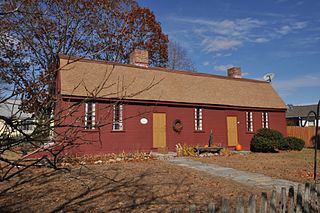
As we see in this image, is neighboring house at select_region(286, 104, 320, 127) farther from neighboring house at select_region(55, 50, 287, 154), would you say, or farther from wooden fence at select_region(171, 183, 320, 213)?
wooden fence at select_region(171, 183, 320, 213)

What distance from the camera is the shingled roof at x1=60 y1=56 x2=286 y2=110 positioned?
15.9 m

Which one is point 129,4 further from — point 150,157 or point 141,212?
point 141,212

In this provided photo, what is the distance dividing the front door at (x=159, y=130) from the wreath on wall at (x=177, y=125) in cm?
73

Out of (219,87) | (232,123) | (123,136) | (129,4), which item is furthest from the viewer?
(129,4)

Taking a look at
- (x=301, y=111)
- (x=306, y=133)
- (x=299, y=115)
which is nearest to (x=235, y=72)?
(x=306, y=133)

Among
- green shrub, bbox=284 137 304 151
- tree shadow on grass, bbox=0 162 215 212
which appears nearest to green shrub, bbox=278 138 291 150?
green shrub, bbox=284 137 304 151

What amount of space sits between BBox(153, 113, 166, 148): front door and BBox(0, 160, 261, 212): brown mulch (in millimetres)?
7849

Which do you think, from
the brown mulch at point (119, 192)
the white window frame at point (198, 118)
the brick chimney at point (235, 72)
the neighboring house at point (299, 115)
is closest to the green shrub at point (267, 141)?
the white window frame at point (198, 118)

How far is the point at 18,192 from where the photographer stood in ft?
22.5

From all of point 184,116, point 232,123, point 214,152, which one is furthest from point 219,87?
point 214,152

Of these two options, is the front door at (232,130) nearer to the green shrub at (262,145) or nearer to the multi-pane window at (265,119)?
the green shrub at (262,145)

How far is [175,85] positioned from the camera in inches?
763

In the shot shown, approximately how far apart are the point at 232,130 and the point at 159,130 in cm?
653

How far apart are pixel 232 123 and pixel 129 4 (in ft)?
66.2
